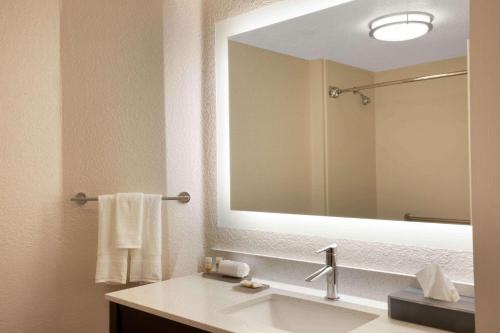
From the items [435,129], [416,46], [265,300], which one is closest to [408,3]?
[416,46]

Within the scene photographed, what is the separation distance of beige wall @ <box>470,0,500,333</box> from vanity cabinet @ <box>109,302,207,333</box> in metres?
0.82

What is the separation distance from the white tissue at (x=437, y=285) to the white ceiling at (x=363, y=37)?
2.25 ft

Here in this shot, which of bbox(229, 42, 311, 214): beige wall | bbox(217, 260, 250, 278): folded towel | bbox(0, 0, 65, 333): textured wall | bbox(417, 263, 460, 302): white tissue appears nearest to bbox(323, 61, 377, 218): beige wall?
bbox(229, 42, 311, 214): beige wall

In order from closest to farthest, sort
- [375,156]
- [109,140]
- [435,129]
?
[435,129]
[375,156]
[109,140]

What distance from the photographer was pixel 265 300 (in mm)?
1621

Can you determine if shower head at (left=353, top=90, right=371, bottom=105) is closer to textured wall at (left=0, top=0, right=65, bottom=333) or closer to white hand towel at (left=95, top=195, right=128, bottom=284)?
white hand towel at (left=95, top=195, right=128, bottom=284)

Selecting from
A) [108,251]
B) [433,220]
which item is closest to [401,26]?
[433,220]

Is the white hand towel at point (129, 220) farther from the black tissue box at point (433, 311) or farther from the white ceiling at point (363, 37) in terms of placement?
the black tissue box at point (433, 311)

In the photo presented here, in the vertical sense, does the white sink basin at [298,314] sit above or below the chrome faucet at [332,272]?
below

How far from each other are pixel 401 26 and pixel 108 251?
1.36m

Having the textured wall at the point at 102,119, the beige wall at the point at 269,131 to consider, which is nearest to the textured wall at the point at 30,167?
the textured wall at the point at 102,119

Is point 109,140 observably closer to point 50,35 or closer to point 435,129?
point 50,35

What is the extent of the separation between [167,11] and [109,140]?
63 cm

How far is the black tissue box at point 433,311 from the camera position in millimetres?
1183
